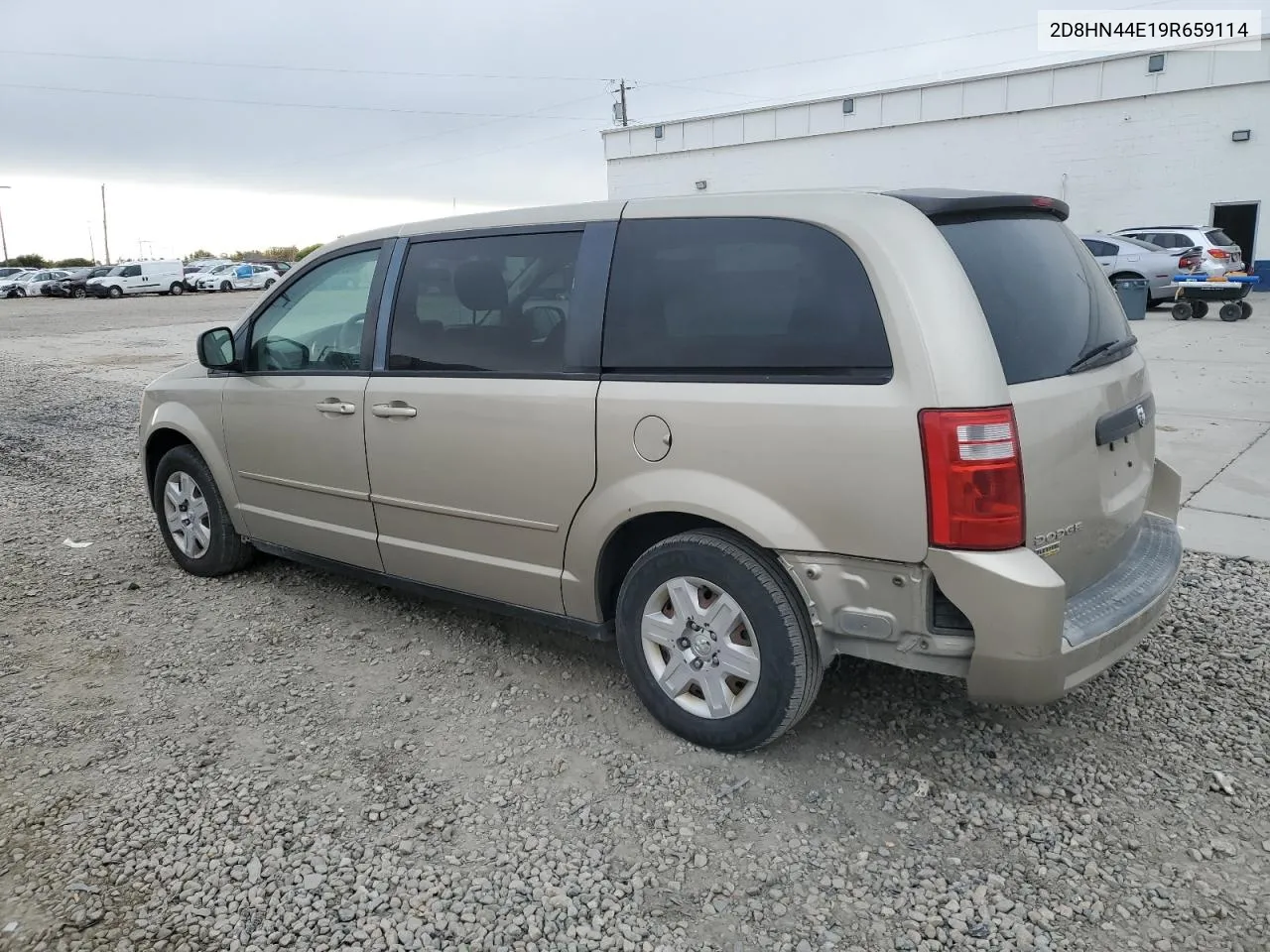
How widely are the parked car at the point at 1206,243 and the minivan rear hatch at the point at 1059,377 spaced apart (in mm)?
16641

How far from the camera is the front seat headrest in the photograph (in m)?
3.78

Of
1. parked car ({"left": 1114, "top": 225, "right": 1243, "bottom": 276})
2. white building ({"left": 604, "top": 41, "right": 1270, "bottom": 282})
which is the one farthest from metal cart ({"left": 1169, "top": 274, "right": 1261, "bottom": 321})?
white building ({"left": 604, "top": 41, "right": 1270, "bottom": 282})

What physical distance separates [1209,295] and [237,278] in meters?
44.0

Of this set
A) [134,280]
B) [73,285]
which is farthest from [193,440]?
[73,285]

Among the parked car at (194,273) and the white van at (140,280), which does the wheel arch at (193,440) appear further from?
the parked car at (194,273)

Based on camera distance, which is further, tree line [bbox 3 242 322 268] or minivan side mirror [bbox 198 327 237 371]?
tree line [bbox 3 242 322 268]

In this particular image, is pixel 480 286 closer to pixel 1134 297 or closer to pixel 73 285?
pixel 1134 297

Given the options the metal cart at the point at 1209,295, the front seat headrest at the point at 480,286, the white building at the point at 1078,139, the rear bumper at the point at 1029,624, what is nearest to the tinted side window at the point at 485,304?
the front seat headrest at the point at 480,286

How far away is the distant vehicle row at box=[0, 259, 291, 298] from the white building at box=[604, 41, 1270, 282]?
27.6m

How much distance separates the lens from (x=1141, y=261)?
64.3 feet

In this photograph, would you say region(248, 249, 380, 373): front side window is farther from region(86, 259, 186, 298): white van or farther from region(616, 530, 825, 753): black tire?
region(86, 259, 186, 298): white van

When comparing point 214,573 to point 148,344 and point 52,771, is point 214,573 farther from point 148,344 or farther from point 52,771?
point 148,344

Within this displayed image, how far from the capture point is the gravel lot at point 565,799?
2580 millimetres

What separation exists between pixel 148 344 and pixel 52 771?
60.4 feet
